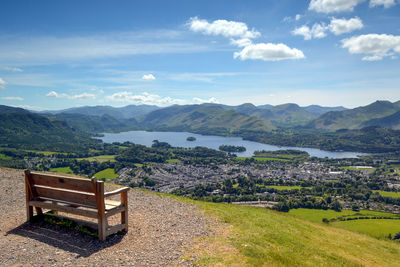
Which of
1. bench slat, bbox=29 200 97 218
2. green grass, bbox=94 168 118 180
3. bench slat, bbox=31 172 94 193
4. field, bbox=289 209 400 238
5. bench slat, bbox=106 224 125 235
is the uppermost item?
bench slat, bbox=31 172 94 193

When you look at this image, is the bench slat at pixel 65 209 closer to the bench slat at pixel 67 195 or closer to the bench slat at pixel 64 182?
the bench slat at pixel 67 195

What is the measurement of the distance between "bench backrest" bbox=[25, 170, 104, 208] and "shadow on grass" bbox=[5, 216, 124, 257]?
129cm

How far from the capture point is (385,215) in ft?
273

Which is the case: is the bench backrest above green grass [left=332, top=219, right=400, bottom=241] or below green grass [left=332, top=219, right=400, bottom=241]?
above

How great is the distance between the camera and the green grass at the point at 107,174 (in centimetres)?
12624

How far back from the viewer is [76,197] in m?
11.1

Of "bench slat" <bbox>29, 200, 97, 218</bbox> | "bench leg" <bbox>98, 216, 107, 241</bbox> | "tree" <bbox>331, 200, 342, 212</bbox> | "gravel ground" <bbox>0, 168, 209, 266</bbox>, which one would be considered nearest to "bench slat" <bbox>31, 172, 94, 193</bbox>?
"bench slat" <bbox>29, 200, 97, 218</bbox>

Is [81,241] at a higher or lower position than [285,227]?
higher

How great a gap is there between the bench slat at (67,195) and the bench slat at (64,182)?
0.18 metres

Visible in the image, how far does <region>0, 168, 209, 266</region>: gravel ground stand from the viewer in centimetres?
915

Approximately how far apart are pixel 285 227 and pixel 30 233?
13.2m

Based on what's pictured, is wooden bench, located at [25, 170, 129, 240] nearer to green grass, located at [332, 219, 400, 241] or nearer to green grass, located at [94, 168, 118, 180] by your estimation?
green grass, located at [332, 219, 400, 241]

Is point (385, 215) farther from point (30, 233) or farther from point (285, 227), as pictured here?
point (30, 233)

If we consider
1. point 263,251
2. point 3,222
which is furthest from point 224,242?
point 3,222
